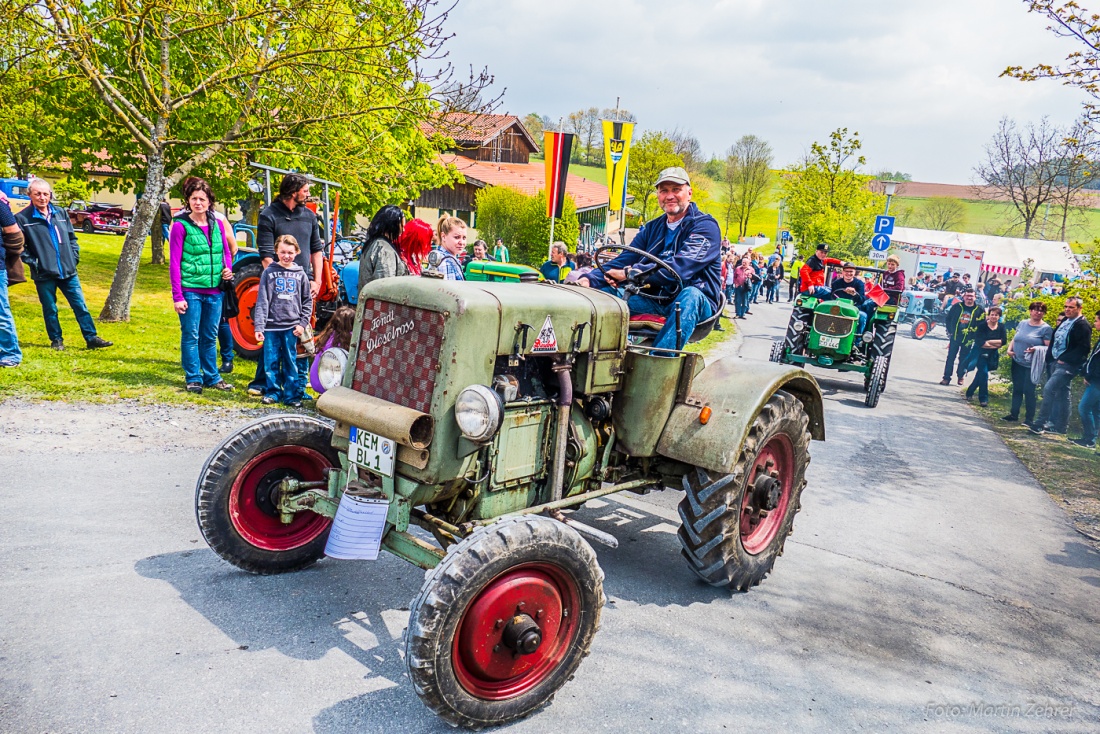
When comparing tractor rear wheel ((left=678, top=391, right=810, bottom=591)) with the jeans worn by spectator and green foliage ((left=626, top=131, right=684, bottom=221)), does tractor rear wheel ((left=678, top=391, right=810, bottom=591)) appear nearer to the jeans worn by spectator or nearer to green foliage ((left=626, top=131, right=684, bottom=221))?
the jeans worn by spectator

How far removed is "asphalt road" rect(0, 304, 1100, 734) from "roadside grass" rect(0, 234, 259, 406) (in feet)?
3.05

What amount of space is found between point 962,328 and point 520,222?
1624cm

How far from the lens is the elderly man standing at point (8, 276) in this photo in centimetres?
681

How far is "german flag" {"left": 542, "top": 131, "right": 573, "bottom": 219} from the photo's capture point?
12.2 m

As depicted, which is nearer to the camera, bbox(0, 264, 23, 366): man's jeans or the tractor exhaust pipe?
the tractor exhaust pipe

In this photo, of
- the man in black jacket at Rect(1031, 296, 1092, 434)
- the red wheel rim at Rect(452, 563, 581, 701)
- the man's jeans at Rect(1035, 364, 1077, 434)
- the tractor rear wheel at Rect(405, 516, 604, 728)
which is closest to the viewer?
the tractor rear wheel at Rect(405, 516, 604, 728)

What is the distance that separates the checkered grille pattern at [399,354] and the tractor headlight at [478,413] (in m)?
0.17

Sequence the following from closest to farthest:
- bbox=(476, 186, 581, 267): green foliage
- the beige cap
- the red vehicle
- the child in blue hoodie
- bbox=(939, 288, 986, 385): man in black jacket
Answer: the beige cap
the child in blue hoodie
bbox=(939, 288, 986, 385): man in black jacket
bbox=(476, 186, 581, 267): green foliage
the red vehicle

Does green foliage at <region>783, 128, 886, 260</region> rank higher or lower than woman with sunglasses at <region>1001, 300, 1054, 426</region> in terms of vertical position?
higher

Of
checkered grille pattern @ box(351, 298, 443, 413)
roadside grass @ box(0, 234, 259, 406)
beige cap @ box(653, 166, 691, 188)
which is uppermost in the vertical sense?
beige cap @ box(653, 166, 691, 188)

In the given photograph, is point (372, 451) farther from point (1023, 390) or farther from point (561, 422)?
point (1023, 390)

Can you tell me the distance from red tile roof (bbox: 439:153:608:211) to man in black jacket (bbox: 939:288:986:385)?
18.0 m

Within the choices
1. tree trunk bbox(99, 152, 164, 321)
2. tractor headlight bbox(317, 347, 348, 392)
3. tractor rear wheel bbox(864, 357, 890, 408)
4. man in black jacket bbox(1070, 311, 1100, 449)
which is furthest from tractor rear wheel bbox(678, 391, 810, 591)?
tree trunk bbox(99, 152, 164, 321)

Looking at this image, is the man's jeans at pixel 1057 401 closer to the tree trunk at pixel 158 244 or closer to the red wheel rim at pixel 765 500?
the red wheel rim at pixel 765 500
